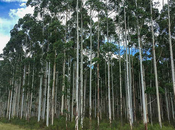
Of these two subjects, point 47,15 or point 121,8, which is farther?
point 47,15

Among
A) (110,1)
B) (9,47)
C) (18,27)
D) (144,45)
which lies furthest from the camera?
(9,47)

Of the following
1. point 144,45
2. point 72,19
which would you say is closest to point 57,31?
point 72,19

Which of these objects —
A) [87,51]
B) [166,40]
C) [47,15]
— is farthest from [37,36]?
[166,40]

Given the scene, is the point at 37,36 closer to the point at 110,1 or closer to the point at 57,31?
the point at 57,31

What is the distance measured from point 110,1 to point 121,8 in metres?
2.10

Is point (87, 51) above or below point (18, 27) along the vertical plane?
below

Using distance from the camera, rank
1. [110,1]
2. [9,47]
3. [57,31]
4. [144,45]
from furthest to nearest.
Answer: [9,47]
[144,45]
[110,1]
[57,31]

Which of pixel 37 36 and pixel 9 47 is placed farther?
pixel 9 47

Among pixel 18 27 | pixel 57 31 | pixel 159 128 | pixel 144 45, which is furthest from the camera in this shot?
pixel 18 27

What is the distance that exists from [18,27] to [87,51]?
12.2 metres

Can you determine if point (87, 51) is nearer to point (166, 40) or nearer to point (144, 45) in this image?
point (144, 45)

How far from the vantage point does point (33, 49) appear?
23.4 meters

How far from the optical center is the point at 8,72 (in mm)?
27531

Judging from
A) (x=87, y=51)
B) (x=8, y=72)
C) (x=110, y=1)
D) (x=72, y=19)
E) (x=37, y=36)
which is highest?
(x=110, y=1)
